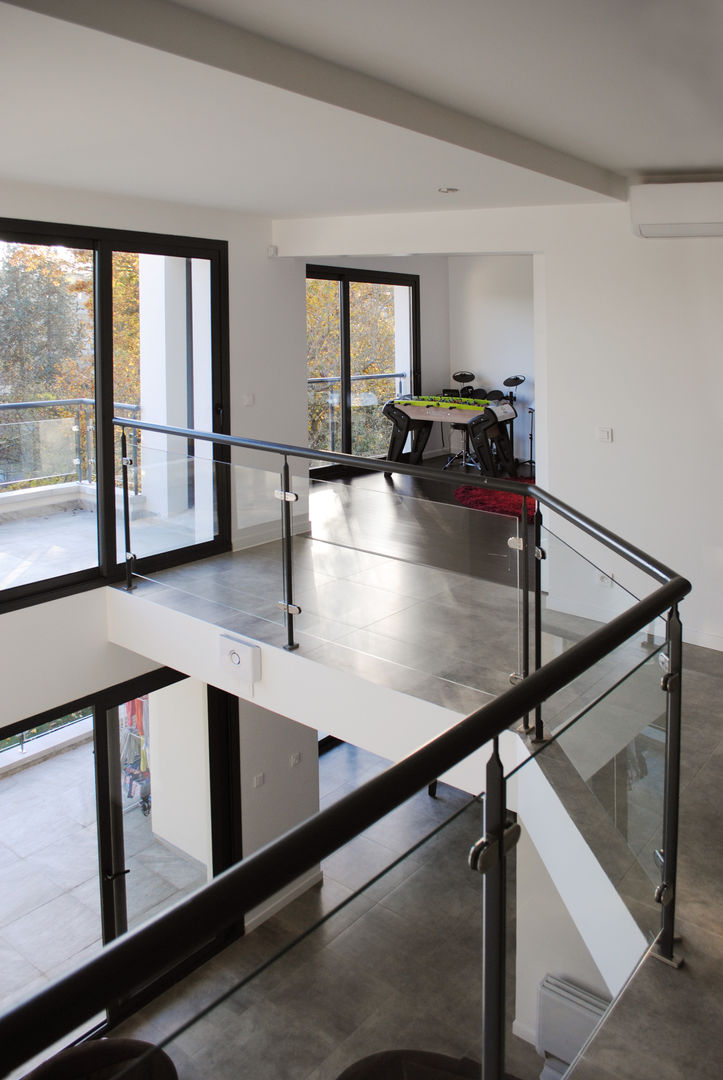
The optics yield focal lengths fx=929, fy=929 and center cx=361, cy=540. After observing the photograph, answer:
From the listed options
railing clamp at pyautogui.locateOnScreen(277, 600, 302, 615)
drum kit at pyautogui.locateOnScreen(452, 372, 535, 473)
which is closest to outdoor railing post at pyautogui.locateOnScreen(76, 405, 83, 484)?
railing clamp at pyautogui.locateOnScreen(277, 600, 302, 615)

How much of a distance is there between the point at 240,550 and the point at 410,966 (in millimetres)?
4369

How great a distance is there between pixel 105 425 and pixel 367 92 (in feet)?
10.6

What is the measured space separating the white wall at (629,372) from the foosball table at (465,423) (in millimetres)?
3877

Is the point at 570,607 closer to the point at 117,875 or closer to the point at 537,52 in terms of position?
the point at 537,52

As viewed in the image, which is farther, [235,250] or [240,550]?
[235,250]

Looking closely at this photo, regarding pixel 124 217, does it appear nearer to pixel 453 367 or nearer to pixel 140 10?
pixel 140 10

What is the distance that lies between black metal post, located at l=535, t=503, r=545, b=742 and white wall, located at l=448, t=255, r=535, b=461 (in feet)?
25.6

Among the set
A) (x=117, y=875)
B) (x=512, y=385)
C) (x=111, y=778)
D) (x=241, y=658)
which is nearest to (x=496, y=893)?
(x=241, y=658)

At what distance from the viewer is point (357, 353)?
1047 centimetres

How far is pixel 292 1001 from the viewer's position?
1.08 metres

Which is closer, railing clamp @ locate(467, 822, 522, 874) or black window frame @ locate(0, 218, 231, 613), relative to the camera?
railing clamp @ locate(467, 822, 522, 874)

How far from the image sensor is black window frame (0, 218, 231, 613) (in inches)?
220

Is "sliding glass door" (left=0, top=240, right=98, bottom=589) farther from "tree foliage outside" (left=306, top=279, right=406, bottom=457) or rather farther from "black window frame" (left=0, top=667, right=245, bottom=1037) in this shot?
"tree foliage outside" (left=306, top=279, right=406, bottom=457)

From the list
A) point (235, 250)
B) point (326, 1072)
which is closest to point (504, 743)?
point (326, 1072)
